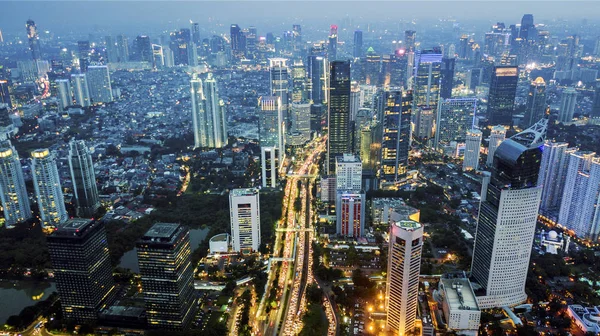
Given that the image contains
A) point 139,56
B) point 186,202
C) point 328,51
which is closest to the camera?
point 186,202

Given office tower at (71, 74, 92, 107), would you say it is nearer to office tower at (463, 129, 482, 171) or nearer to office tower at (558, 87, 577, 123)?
office tower at (463, 129, 482, 171)

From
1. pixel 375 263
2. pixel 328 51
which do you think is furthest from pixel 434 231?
pixel 328 51

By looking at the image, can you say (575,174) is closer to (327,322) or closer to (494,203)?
(494,203)

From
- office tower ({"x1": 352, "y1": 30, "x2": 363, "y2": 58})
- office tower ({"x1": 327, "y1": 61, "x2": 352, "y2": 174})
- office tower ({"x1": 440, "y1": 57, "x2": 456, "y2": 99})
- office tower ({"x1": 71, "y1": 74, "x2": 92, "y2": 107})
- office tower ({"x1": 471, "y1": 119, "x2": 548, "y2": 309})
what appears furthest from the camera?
office tower ({"x1": 352, "y1": 30, "x2": 363, "y2": 58})

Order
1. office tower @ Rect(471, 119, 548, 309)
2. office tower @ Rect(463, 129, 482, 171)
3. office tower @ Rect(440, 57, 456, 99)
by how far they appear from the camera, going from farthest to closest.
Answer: office tower @ Rect(440, 57, 456, 99)
office tower @ Rect(463, 129, 482, 171)
office tower @ Rect(471, 119, 548, 309)

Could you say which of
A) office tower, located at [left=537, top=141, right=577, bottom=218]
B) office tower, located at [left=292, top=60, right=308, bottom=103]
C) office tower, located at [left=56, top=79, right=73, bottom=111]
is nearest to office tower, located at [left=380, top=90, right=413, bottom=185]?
office tower, located at [left=537, top=141, right=577, bottom=218]

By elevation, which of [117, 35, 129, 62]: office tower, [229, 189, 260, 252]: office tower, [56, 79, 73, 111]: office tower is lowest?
[229, 189, 260, 252]: office tower

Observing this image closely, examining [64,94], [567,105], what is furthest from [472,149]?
[64,94]
